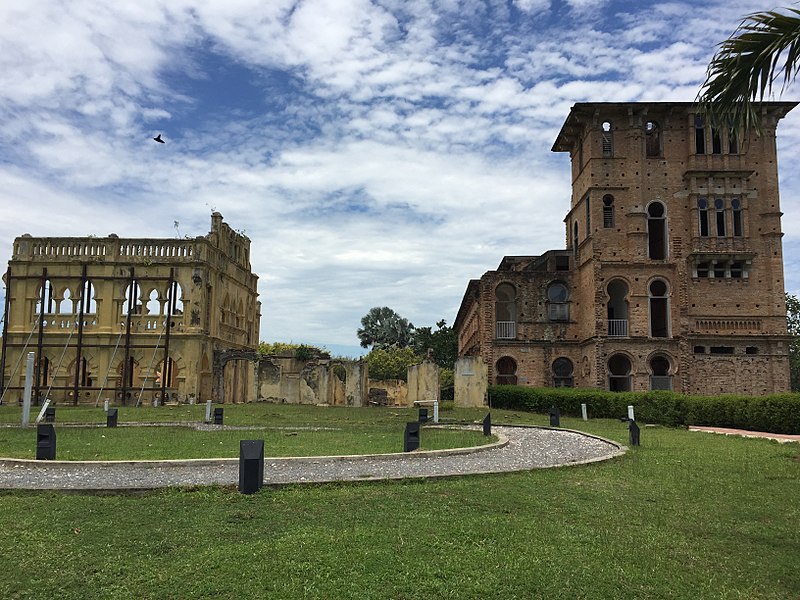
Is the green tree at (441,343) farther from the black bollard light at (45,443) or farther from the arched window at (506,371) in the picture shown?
the black bollard light at (45,443)

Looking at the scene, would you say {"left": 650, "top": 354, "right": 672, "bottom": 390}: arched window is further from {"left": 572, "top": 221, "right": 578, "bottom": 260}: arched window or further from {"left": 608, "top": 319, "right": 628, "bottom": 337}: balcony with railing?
{"left": 572, "top": 221, "right": 578, "bottom": 260}: arched window

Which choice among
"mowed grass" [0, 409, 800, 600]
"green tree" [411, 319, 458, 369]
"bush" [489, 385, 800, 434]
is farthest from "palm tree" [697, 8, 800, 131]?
"green tree" [411, 319, 458, 369]

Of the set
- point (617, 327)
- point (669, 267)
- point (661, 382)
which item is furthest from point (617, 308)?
point (661, 382)

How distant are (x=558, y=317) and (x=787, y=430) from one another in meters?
22.2

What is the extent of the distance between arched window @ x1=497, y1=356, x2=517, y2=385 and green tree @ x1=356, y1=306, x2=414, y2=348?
4735cm

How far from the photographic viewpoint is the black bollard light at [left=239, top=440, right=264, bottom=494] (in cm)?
893

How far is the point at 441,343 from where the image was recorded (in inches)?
2943

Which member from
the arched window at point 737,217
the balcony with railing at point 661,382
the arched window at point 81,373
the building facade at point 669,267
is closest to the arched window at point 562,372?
the building facade at point 669,267

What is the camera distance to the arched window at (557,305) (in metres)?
41.9

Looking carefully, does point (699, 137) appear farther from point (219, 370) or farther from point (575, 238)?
point (219, 370)

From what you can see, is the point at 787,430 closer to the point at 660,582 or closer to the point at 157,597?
the point at 660,582

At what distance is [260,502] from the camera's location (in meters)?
8.42

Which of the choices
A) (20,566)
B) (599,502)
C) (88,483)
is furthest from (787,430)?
(20,566)

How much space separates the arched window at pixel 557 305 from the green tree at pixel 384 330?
48.6 m
